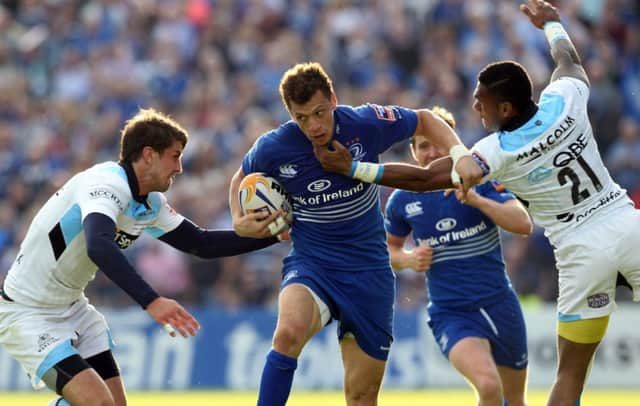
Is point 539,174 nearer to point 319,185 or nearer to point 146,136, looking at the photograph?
point 319,185

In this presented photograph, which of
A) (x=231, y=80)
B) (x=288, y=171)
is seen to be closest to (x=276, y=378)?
(x=288, y=171)

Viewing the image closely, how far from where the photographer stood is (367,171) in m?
8.09

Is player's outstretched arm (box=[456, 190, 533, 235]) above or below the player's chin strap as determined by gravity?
below

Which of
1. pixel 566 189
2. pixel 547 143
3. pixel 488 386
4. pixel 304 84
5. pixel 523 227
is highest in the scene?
pixel 304 84

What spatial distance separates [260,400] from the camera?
8.00 metres

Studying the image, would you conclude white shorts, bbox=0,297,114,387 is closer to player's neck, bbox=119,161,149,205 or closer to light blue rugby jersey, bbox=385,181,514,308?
player's neck, bbox=119,161,149,205

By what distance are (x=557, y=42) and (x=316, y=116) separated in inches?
74.0

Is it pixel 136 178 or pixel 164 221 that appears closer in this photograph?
pixel 136 178

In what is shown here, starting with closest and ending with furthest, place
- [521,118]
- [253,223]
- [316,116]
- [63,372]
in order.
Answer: [63,372]
[521,118]
[316,116]
[253,223]

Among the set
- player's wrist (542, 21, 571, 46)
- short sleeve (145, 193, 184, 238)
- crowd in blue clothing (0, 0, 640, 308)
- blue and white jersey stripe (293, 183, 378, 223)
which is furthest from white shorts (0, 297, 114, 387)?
crowd in blue clothing (0, 0, 640, 308)

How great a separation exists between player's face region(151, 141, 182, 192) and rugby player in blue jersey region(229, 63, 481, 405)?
22.6 inches

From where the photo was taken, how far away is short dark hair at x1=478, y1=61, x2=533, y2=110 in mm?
7812

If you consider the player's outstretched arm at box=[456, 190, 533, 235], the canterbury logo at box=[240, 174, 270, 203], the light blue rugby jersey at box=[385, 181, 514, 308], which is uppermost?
the canterbury logo at box=[240, 174, 270, 203]

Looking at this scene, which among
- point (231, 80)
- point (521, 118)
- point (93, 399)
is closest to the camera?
point (93, 399)
